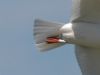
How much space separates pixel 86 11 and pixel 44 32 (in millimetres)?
977

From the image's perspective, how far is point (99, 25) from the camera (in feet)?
168

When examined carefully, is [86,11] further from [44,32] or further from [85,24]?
[44,32]

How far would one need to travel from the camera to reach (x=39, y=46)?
51750 millimetres

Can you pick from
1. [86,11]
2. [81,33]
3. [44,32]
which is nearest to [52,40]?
[44,32]

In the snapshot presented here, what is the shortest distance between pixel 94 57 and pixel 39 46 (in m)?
1.06

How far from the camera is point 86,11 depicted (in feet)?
168

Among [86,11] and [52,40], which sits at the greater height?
[86,11]

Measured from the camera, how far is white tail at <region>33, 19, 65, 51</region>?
51.4 meters

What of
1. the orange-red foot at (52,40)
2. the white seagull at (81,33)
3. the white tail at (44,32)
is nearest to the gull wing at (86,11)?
the white seagull at (81,33)

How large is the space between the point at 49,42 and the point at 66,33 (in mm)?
641

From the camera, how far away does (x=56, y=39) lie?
51.5 metres

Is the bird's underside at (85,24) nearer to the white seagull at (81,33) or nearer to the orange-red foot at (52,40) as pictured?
the white seagull at (81,33)

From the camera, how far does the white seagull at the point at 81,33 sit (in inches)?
2012

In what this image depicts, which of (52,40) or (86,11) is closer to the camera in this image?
(86,11)
